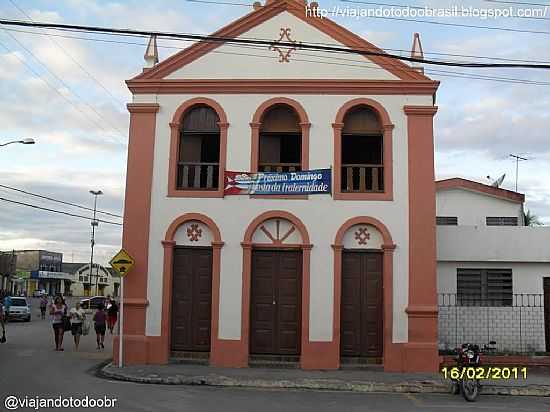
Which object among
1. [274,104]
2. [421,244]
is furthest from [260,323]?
[274,104]

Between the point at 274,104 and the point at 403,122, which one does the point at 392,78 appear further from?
the point at 274,104

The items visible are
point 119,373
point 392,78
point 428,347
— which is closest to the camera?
point 119,373

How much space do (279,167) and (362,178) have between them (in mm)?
2173

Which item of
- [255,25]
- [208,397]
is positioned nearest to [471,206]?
[255,25]

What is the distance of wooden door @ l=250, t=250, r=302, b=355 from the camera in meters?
15.8

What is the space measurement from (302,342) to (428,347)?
3040 mm

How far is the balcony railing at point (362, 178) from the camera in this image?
1631 centimetres

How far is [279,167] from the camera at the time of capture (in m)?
16.6

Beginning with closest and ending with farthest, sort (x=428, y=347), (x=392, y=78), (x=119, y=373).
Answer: (x=119, y=373) < (x=428, y=347) < (x=392, y=78)

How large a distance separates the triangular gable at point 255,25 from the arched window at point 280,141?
2.25m

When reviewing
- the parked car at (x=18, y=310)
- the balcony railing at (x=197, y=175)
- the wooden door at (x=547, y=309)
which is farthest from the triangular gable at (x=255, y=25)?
the parked car at (x=18, y=310)

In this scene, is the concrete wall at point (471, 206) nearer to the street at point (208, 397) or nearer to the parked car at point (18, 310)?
the street at point (208, 397)

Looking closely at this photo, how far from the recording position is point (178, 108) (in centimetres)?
1669

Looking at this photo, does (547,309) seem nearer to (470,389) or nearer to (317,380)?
(470,389)
